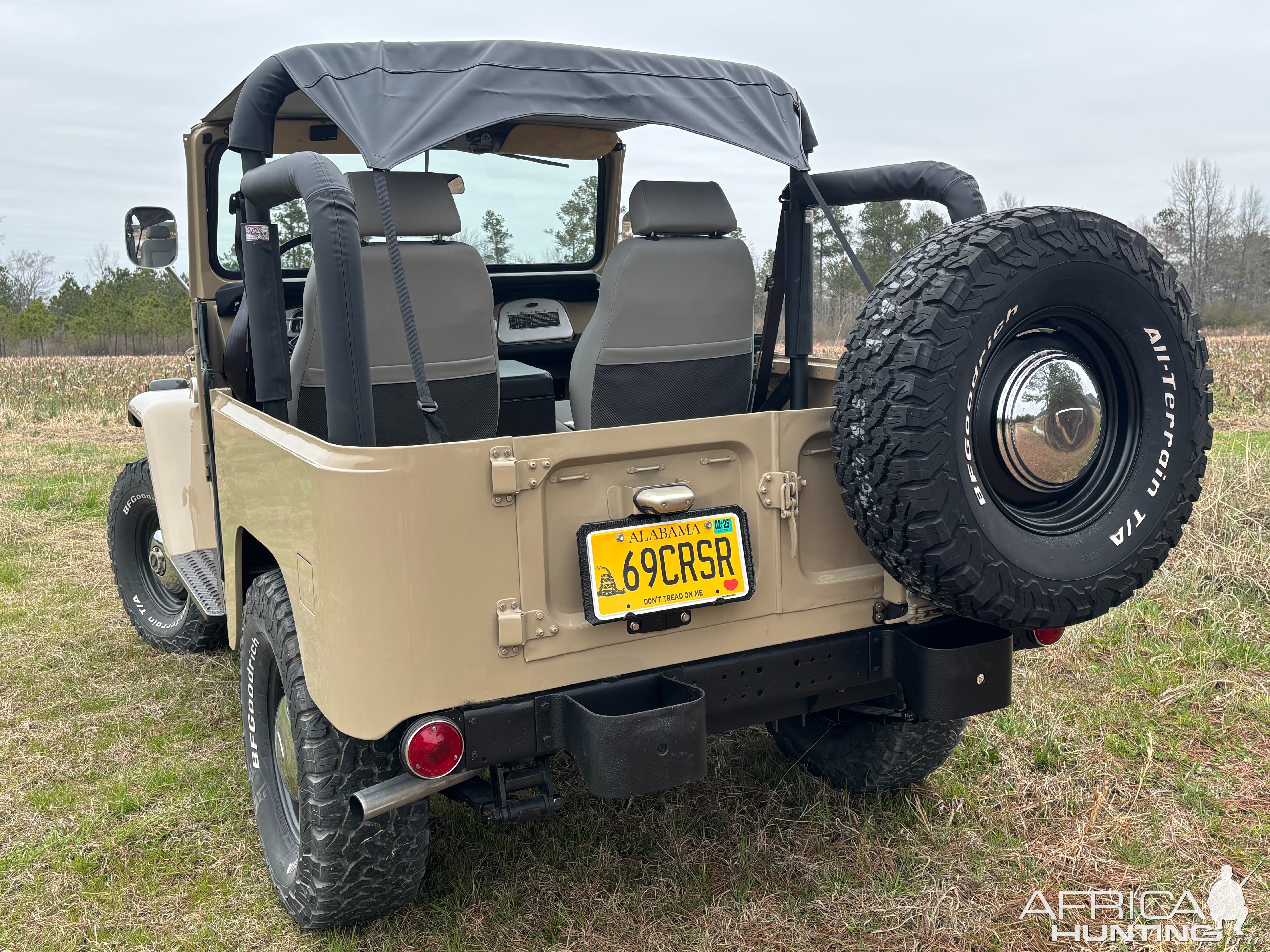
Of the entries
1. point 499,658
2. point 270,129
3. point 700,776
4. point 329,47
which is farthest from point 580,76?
→ point 700,776

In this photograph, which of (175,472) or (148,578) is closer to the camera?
(175,472)

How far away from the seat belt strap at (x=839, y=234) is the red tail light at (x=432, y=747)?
1.73 m

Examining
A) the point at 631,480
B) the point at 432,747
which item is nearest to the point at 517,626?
the point at 432,747

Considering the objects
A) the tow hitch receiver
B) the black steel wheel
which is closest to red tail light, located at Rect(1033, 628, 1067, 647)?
the tow hitch receiver

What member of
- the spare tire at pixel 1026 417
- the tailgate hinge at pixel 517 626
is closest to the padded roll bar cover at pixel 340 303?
the tailgate hinge at pixel 517 626

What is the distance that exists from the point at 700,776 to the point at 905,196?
205 centimetres

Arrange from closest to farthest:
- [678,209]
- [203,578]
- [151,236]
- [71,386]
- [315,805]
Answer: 1. [315,805]
2. [678,209]
3. [151,236]
4. [203,578]
5. [71,386]

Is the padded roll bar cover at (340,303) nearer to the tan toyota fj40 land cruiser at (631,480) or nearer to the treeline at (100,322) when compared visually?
the tan toyota fj40 land cruiser at (631,480)

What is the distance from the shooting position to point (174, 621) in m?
4.73

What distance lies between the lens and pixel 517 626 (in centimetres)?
215

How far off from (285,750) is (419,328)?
3.97 feet

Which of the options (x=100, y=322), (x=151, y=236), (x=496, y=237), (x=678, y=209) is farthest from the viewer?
(x=100, y=322)

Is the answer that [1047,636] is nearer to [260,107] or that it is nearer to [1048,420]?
[1048,420]

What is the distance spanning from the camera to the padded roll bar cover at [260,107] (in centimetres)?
265
